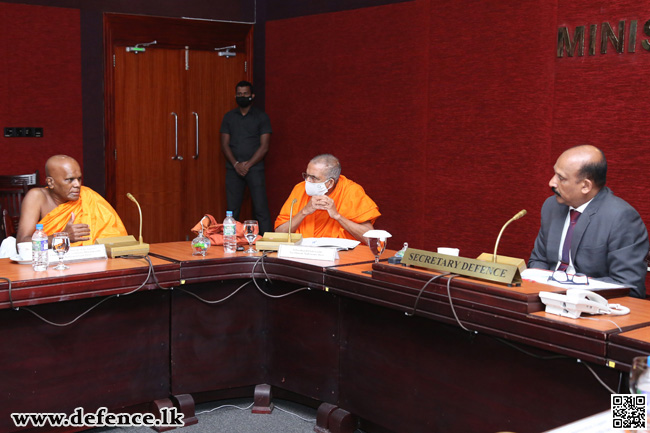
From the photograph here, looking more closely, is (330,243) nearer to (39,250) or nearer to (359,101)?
(39,250)

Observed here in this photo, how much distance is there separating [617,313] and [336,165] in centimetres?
183

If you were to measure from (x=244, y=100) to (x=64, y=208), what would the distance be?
8.57ft

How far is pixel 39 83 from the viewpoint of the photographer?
17.8 ft

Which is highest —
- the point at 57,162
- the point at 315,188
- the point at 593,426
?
the point at 57,162

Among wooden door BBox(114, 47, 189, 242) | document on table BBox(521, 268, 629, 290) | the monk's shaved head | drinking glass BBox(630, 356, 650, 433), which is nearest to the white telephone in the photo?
document on table BBox(521, 268, 629, 290)

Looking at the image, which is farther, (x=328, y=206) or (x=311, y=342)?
(x=328, y=206)

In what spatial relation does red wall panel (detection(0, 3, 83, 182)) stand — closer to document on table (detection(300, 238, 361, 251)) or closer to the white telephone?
document on table (detection(300, 238, 361, 251))

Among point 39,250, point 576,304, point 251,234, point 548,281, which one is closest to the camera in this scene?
point 576,304

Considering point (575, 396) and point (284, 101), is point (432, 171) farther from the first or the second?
point (575, 396)

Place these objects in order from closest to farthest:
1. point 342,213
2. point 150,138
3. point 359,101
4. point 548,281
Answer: point 548,281
point 342,213
point 359,101
point 150,138

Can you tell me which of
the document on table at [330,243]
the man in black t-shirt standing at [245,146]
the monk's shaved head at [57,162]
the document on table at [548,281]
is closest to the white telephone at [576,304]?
the document on table at [548,281]

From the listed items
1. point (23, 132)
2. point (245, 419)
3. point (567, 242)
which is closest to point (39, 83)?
point (23, 132)

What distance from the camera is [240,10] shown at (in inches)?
241

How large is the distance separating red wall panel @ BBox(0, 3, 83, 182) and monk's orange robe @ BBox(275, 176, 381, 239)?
2545mm
